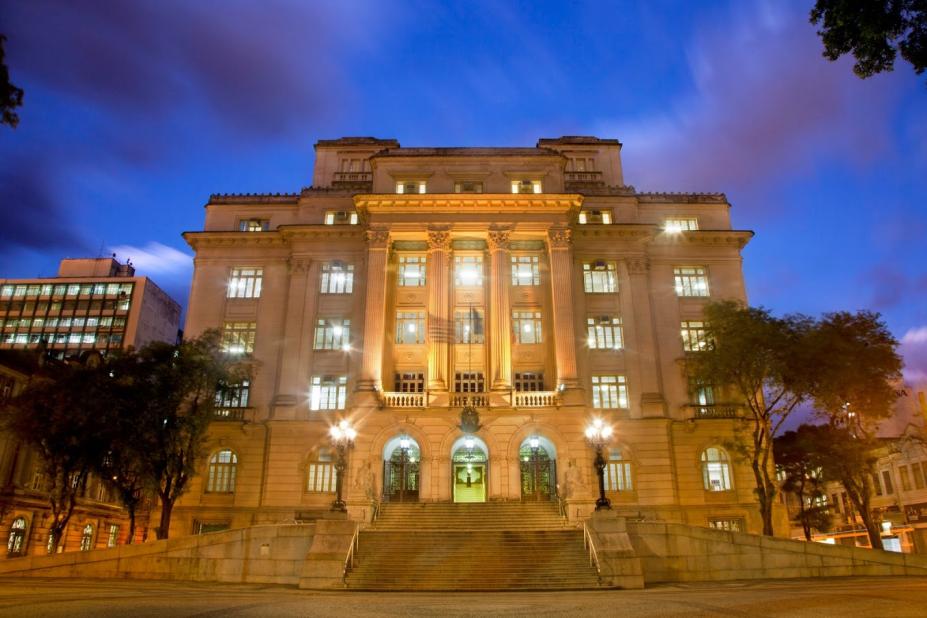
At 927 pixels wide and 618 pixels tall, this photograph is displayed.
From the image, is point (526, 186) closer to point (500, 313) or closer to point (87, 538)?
point (500, 313)

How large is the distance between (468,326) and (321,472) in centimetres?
1196

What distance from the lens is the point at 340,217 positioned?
42.8 meters

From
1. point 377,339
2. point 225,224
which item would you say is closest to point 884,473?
point 377,339

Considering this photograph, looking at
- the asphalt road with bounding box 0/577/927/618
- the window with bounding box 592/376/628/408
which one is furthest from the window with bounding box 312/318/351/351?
the asphalt road with bounding box 0/577/927/618

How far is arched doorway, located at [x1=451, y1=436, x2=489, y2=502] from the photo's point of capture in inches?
1393

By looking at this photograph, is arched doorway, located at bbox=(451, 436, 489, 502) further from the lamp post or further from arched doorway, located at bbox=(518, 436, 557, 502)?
the lamp post

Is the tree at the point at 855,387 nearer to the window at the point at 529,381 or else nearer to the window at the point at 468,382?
the window at the point at 529,381

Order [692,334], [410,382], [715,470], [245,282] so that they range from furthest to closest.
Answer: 1. [245,282]
2. [692,334]
3. [410,382]
4. [715,470]

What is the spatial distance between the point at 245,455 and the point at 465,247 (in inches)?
709

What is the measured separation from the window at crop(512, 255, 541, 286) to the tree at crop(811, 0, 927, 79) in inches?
1084

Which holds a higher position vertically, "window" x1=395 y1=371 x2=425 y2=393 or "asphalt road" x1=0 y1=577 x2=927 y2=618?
"window" x1=395 y1=371 x2=425 y2=393

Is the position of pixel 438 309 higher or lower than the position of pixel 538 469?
higher

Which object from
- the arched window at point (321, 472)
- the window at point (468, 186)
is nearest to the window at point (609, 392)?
the window at point (468, 186)

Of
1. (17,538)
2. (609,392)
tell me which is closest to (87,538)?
(17,538)
